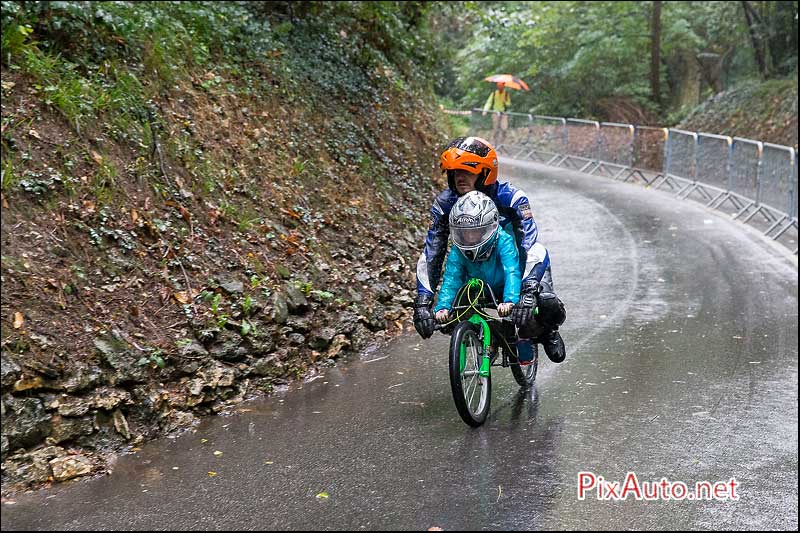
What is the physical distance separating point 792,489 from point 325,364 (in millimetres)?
4387

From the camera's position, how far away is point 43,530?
518cm

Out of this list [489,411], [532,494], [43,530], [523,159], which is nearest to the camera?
[43,530]

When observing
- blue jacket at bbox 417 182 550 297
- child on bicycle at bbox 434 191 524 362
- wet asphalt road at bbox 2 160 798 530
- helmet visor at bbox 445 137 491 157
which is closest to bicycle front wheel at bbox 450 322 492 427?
wet asphalt road at bbox 2 160 798 530

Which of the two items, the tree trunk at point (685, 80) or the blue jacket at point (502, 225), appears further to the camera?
the tree trunk at point (685, 80)

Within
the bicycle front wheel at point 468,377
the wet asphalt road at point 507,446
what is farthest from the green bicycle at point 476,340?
the wet asphalt road at point 507,446

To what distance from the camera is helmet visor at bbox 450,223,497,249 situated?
22.8 feet

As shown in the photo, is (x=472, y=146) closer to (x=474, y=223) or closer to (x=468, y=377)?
(x=474, y=223)

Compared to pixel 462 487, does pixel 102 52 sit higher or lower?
higher

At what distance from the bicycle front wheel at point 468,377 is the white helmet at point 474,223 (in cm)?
63

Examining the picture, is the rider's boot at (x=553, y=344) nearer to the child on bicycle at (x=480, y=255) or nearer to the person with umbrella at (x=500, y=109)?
the child on bicycle at (x=480, y=255)

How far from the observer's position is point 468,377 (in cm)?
684

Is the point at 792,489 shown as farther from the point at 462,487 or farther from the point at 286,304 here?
the point at 286,304

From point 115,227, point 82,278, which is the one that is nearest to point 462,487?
point 82,278

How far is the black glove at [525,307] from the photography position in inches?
266
